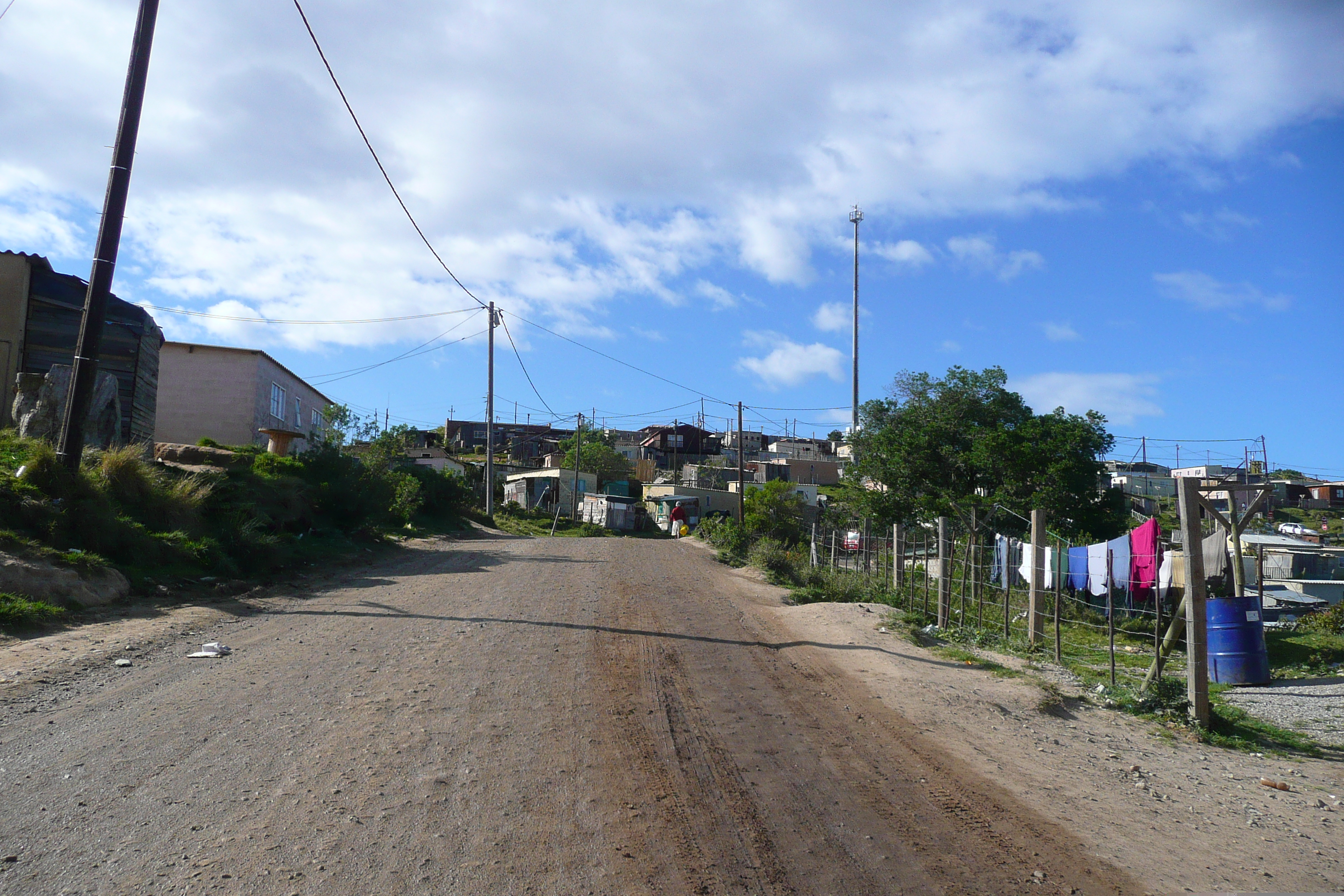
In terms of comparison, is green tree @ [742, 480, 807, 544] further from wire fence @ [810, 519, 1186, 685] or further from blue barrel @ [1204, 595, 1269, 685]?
blue barrel @ [1204, 595, 1269, 685]

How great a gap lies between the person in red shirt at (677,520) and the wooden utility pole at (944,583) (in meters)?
29.6

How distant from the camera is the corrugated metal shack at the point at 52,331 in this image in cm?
1791

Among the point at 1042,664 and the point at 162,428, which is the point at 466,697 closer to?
the point at 1042,664

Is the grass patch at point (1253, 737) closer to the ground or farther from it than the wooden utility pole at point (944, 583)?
closer to the ground

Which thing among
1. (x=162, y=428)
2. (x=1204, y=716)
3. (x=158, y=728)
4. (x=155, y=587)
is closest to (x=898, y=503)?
(x=1204, y=716)

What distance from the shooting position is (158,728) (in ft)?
17.4

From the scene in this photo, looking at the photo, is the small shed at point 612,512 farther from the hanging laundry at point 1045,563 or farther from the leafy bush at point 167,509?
the hanging laundry at point 1045,563

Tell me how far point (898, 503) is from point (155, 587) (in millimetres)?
21018

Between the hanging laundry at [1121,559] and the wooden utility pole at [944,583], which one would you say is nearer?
the hanging laundry at [1121,559]

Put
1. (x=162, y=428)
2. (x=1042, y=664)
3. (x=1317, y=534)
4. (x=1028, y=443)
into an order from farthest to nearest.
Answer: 1. (x=1317, y=534)
2. (x=162, y=428)
3. (x=1028, y=443)
4. (x=1042, y=664)

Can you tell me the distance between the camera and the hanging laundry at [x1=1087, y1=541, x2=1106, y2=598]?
1188 centimetres

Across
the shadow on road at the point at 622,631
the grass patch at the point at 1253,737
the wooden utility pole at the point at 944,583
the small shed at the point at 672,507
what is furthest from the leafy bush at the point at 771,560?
the small shed at the point at 672,507

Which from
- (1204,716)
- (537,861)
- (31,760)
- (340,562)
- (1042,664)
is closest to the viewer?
(537,861)

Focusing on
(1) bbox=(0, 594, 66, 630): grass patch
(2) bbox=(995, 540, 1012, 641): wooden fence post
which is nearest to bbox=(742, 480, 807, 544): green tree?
(2) bbox=(995, 540, 1012, 641): wooden fence post
